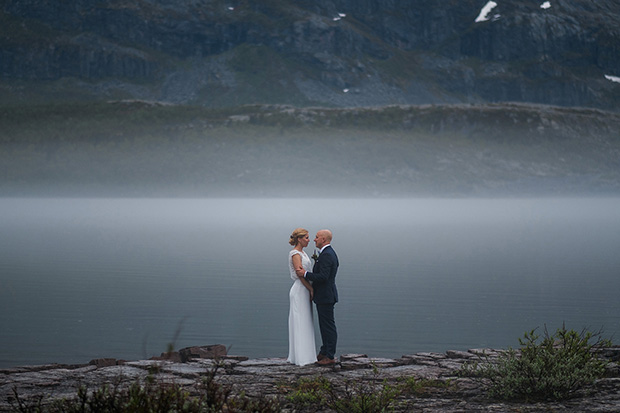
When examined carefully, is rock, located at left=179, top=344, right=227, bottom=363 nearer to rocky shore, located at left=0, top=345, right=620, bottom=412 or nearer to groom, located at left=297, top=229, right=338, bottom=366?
rocky shore, located at left=0, top=345, right=620, bottom=412

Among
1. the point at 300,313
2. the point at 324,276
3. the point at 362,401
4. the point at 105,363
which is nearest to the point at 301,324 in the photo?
the point at 300,313

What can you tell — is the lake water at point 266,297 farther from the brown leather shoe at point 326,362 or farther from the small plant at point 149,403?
the brown leather shoe at point 326,362

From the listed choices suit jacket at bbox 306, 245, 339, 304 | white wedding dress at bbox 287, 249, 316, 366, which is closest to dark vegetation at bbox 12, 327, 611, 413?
white wedding dress at bbox 287, 249, 316, 366

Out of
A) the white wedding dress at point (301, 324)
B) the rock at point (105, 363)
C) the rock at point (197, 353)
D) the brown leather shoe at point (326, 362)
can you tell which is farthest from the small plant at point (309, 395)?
the rock at point (105, 363)

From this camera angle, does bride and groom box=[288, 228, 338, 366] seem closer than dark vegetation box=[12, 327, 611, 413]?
No

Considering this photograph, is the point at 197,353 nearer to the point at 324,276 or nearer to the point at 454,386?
the point at 324,276

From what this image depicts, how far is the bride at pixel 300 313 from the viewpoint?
1159cm

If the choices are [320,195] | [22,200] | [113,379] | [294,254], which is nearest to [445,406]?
[294,254]

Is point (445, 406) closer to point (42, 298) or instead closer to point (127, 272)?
point (42, 298)

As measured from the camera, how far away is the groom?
37.4 ft

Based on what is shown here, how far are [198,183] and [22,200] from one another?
45405 millimetres

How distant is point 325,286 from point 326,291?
0.26 feet

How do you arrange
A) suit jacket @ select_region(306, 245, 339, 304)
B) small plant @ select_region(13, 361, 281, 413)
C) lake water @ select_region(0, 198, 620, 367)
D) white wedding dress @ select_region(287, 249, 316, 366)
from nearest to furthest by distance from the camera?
small plant @ select_region(13, 361, 281, 413), suit jacket @ select_region(306, 245, 339, 304), white wedding dress @ select_region(287, 249, 316, 366), lake water @ select_region(0, 198, 620, 367)

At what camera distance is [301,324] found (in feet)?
38.2
